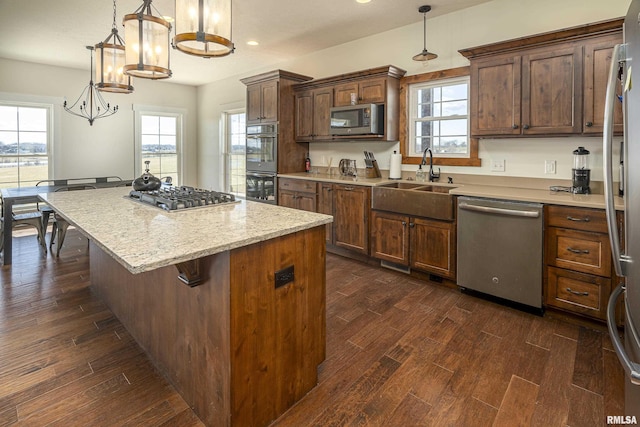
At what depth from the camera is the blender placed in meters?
2.86

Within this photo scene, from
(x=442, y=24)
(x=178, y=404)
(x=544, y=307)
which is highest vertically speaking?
(x=442, y=24)

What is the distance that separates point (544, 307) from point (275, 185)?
3.40 meters

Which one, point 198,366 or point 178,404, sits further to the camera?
point 178,404

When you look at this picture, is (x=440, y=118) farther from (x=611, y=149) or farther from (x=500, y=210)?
(x=611, y=149)

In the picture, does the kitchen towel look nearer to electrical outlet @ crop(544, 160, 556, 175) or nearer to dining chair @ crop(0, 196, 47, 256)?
electrical outlet @ crop(544, 160, 556, 175)

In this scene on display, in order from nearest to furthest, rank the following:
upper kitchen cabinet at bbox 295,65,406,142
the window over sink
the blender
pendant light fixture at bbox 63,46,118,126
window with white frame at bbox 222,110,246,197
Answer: the blender, the window over sink, upper kitchen cabinet at bbox 295,65,406,142, pendant light fixture at bbox 63,46,118,126, window with white frame at bbox 222,110,246,197

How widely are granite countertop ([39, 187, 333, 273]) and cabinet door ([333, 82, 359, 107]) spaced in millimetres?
2394

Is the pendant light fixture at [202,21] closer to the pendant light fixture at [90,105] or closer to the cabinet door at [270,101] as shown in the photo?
the cabinet door at [270,101]

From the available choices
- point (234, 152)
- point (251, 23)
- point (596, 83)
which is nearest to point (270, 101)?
point (251, 23)

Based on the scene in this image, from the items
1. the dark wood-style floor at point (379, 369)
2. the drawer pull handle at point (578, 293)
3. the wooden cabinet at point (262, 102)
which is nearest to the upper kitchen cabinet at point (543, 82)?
the drawer pull handle at point (578, 293)

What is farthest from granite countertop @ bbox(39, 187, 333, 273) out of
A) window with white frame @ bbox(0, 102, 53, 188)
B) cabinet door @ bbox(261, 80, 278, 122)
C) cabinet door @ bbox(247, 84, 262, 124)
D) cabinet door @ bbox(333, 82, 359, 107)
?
window with white frame @ bbox(0, 102, 53, 188)

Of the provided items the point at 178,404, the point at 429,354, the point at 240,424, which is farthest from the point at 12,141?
the point at 429,354

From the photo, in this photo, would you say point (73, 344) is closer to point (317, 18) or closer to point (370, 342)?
point (370, 342)

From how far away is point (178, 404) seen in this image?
70.7 inches
